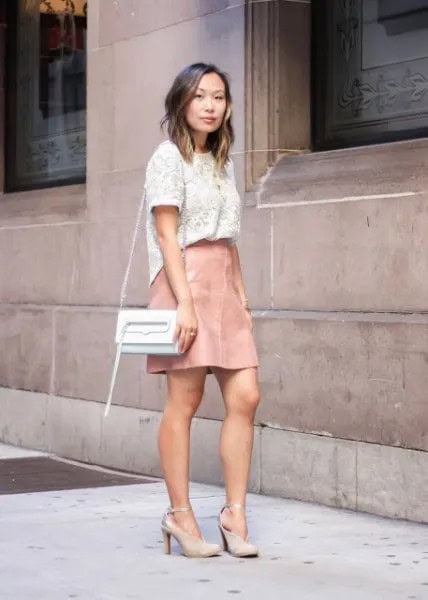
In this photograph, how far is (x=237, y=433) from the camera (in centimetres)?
625

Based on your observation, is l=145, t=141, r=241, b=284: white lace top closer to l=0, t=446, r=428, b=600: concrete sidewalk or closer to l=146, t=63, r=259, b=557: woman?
l=146, t=63, r=259, b=557: woman

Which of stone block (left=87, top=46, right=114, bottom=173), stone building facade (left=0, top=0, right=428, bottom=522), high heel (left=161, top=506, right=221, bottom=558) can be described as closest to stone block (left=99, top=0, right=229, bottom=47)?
stone building facade (left=0, top=0, right=428, bottom=522)

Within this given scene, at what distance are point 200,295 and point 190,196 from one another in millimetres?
414

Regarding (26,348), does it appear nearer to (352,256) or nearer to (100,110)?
(100,110)

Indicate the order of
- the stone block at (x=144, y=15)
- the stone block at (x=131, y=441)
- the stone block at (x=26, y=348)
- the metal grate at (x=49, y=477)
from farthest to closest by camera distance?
the stone block at (x=26, y=348) → the stone block at (x=131, y=441) → the stone block at (x=144, y=15) → the metal grate at (x=49, y=477)

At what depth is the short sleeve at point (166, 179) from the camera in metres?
6.12

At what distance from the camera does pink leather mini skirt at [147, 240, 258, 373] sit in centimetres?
615

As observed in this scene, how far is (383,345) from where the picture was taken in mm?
7426

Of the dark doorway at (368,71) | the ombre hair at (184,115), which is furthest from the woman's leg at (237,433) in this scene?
the dark doorway at (368,71)

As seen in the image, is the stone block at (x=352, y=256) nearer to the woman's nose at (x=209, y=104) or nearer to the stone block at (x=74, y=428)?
the woman's nose at (x=209, y=104)

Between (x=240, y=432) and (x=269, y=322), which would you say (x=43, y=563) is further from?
(x=269, y=322)

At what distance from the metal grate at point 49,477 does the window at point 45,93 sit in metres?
2.21

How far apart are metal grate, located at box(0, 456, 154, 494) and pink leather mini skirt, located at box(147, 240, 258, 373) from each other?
8.46 feet

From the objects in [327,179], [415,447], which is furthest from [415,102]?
[415,447]
